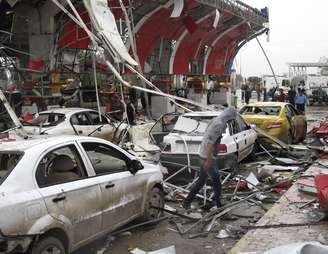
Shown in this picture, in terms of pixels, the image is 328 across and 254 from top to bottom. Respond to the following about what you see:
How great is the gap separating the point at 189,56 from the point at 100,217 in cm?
2921

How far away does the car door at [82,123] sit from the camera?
44.6 ft

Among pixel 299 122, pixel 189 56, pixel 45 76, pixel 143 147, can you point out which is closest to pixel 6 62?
pixel 45 76

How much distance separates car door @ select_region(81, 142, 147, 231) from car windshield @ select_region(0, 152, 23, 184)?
102 centimetres

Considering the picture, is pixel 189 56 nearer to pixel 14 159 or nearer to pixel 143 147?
pixel 143 147

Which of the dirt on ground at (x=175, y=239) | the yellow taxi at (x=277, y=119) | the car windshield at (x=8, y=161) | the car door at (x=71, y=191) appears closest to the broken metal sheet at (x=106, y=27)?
the yellow taxi at (x=277, y=119)

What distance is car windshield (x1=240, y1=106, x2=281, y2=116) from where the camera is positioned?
51.1 ft

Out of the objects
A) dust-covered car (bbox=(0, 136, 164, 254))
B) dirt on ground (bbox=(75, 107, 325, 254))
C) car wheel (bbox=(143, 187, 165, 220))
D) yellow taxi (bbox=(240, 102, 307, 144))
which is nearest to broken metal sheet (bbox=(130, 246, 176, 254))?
dirt on ground (bbox=(75, 107, 325, 254))

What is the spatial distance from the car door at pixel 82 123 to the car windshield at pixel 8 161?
306 inches

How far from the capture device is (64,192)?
213 inches

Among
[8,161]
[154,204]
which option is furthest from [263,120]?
[8,161]

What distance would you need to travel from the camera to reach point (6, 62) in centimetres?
1759

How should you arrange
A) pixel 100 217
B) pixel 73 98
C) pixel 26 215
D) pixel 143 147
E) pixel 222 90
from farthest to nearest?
1. pixel 222 90
2. pixel 73 98
3. pixel 143 147
4. pixel 100 217
5. pixel 26 215

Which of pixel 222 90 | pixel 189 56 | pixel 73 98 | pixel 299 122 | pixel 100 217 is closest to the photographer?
pixel 100 217

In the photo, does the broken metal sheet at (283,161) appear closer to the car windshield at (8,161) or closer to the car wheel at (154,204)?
the car wheel at (154,204)
